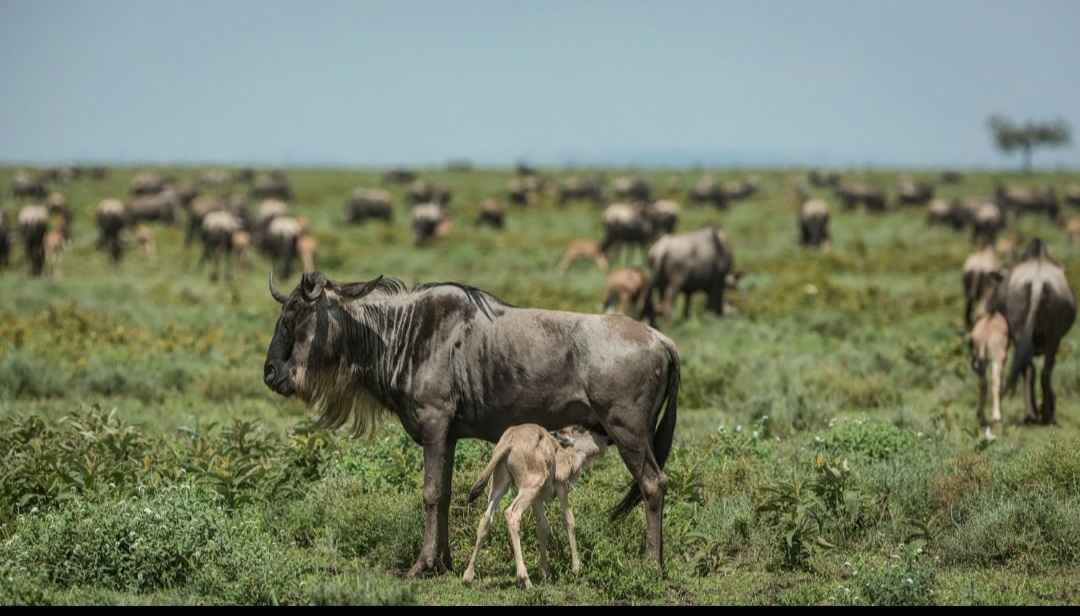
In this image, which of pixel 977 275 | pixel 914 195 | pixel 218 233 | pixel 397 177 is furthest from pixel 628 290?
pixel 397 177

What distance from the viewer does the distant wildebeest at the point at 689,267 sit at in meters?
21.9

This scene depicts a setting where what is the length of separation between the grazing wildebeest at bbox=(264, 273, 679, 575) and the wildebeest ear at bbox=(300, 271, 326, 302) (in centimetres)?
1

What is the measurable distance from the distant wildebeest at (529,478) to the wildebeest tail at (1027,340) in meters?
7.39

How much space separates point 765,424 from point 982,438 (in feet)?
7.85

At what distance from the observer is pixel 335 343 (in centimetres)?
845

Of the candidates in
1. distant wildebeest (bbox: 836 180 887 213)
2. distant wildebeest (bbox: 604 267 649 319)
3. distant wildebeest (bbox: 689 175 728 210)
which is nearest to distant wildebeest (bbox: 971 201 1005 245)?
distant wildebeest (bbox: 836 180 887 213)

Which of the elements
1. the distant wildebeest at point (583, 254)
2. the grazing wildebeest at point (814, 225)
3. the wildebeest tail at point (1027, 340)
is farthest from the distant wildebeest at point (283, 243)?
the wildebeest tail at point (1027, 340)

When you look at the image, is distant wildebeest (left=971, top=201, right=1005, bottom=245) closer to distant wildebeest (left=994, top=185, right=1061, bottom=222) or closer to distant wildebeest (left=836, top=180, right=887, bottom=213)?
distant wildebeest (left=836, top=180, right=887, bottom=213)

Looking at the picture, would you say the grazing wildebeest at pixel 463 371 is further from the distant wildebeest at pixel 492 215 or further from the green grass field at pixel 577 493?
the distant wildebeest at pixel 492 215

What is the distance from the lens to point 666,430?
27.1ft

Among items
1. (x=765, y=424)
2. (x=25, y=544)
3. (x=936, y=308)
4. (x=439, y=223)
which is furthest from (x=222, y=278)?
(x=25, y=544)

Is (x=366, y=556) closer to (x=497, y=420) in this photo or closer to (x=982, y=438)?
(x=497, y=420)

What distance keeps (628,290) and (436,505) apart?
47.4 feet

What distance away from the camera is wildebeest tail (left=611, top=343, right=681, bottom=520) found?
8.18m
